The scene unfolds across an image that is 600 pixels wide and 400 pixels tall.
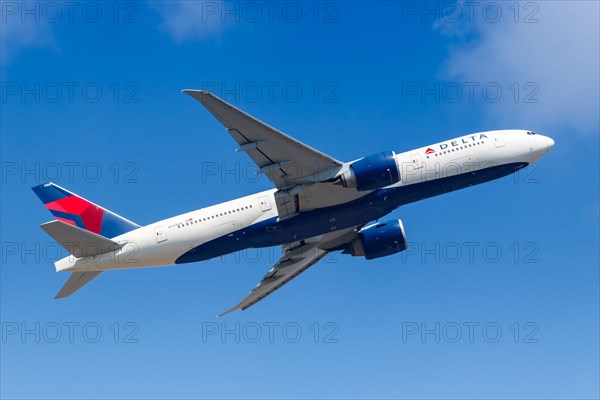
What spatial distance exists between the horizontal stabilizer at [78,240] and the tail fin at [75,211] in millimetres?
2815

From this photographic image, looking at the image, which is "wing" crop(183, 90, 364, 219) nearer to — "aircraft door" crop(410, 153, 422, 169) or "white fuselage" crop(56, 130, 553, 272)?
"white fuselage" crop(56, 130, 553, 272)

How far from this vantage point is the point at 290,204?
4691cm

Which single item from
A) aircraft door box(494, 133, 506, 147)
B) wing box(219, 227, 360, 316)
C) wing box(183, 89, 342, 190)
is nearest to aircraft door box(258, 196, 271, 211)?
wing box(183, 89, 342, 190)

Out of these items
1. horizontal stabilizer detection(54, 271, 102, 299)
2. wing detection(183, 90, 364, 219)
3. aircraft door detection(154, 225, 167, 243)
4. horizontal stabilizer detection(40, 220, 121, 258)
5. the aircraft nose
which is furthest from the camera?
the aircraft nose

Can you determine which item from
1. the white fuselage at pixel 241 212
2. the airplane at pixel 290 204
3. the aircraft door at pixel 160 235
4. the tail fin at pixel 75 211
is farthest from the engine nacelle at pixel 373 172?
the tail fin at pixel 75 211

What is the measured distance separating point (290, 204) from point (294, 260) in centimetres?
897

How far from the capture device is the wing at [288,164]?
42062 mm

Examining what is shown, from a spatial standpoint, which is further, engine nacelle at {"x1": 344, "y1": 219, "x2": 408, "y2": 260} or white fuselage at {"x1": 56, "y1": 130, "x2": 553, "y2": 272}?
engine nacelle at {"x1": 344, "y1": 219, "x2": 408, "y2": 260}

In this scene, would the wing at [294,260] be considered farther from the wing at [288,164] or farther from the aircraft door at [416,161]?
the aircraft door at [416,161]

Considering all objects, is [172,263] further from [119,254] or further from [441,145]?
[441,145]

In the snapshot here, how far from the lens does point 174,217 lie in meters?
48.4

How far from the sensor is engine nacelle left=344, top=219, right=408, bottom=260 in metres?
51.2

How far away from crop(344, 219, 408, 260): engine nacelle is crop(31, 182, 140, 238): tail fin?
15.5 m

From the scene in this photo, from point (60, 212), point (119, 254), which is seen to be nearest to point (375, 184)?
point (119, 254)
